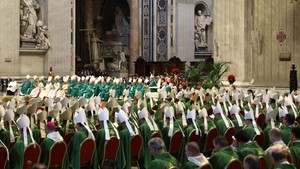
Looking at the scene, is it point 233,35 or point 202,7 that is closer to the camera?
point 233,35

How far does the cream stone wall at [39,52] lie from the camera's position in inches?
1060

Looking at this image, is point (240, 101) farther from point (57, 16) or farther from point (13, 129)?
point (57, 16)

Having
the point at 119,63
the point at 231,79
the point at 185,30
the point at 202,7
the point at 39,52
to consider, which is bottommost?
the point at 231,79

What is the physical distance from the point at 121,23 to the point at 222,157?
3338 centimetres

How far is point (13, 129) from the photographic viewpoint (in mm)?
8820

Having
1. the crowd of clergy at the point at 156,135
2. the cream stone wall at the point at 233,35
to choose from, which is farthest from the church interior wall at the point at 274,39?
the crowd of clergy at the point at 156,135

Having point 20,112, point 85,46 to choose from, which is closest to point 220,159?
point 20,112

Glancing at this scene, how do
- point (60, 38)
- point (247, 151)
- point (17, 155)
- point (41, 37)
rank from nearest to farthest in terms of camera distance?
point (247, 151), point (17, 155), point (41, 37), point (60, 38)

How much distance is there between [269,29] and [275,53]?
84 cm

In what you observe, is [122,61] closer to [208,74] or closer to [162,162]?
[208,74]

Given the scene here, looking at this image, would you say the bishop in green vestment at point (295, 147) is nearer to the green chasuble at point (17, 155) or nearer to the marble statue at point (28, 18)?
the green chasuble at point (17, 155)

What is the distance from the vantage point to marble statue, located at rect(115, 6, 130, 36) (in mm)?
38713

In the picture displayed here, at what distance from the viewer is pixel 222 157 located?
19.5 ft

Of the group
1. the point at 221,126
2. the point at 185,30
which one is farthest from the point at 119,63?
the point at 221,126
